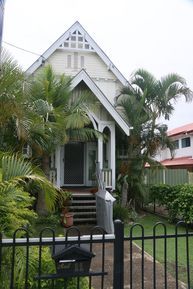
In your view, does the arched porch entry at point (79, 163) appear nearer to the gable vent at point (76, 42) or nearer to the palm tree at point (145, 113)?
the palm tree at point (145, 113)

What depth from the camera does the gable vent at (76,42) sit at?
16422 millimetres

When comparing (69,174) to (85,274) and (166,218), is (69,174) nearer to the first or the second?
(166,218)

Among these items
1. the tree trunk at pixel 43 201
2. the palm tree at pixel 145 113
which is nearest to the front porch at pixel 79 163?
the palm tree at pixel 145 113

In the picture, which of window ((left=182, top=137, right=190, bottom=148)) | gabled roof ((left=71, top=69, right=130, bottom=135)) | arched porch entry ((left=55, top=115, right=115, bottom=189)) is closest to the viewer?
gabled roof ((left=71, top=69, right=130, bottom=135))

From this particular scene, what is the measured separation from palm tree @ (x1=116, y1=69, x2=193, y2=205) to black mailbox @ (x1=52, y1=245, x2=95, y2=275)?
1008 centimetres

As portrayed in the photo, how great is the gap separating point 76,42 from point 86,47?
617mm

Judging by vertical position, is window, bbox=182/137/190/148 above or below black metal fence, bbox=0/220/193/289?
above

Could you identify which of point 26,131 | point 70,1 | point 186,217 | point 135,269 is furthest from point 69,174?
point 70,1

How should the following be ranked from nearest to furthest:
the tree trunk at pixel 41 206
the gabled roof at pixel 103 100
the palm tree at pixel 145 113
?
the tree trunk at pixel 41 206
the gabled roof at pixel 103 100
the palm tree at pixel 145 113

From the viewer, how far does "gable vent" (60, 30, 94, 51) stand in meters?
16.4

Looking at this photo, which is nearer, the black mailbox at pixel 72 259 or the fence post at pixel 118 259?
the black mailbox at pixel 72 259

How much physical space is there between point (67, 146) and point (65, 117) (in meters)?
4.99

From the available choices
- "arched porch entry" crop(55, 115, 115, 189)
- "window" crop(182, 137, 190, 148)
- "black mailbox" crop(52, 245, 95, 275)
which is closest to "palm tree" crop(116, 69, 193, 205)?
"arched porch entry" crop(55, 115, 115, 189)

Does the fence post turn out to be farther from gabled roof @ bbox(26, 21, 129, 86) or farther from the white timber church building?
gabled roof @ bbox(26, 21, 129, 86)
